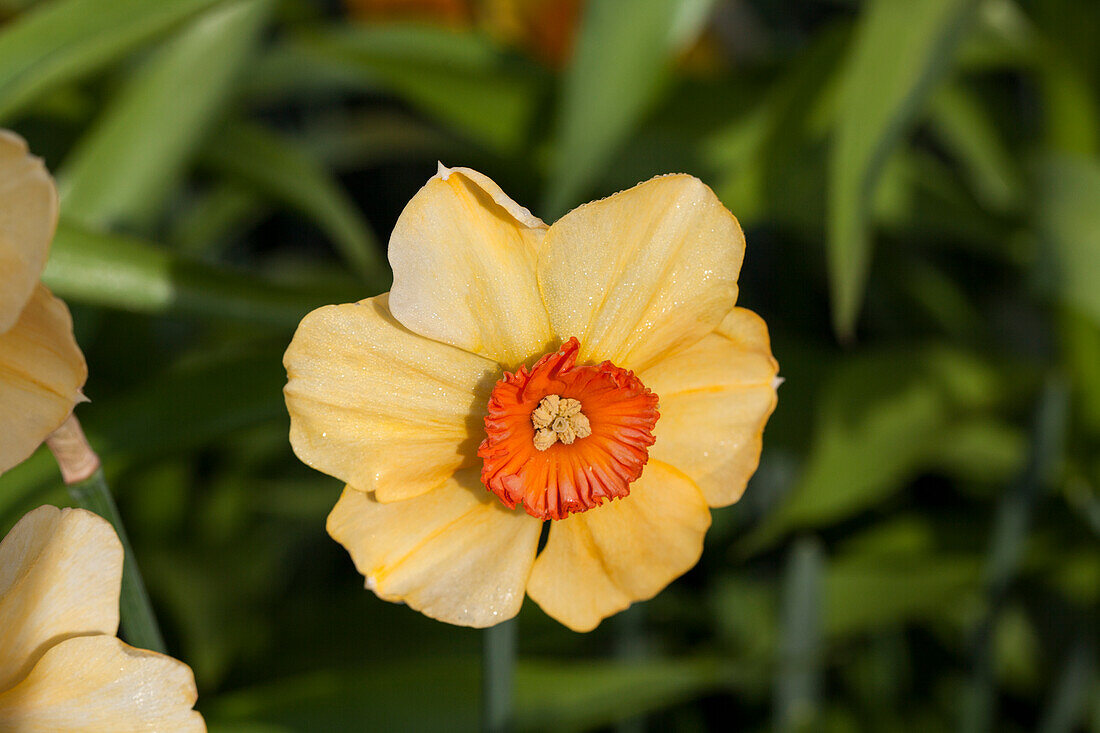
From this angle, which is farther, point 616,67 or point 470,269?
point 616,67

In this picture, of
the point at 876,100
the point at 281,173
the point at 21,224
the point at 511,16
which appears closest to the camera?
the point at 21,224

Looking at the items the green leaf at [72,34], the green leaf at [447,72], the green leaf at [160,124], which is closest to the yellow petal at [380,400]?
the green leaf at [72,34]

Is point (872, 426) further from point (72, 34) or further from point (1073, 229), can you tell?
point (72, 34)

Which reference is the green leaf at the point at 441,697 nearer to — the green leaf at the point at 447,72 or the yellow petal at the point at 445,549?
the yellow petal at the point at 445,549

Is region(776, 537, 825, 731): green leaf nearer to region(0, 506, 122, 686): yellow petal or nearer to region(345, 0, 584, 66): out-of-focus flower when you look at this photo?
region(0, 506, 122, 686): yellow petal

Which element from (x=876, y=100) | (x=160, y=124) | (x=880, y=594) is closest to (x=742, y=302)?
(x=880, y=594)

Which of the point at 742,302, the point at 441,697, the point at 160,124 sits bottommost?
the point at 742,302

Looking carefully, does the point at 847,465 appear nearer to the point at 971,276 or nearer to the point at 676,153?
→ the point at 676,153

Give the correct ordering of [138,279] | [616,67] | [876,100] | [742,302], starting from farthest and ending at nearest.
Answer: [742,302] < [616,67] < [876,100] < [138,279]
